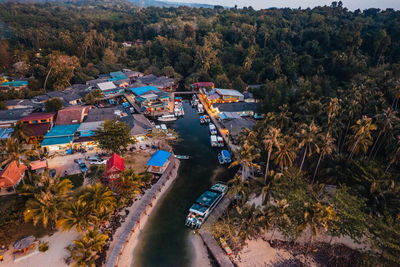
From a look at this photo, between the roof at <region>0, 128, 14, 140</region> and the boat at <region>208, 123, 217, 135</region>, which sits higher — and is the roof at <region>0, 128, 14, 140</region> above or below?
above

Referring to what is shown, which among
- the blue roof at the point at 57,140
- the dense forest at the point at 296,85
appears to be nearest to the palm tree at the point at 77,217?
the dense forest at the point at 296,85

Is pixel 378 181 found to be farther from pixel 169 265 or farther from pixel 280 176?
pixel 169 265

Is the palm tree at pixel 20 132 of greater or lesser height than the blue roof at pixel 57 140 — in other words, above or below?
above

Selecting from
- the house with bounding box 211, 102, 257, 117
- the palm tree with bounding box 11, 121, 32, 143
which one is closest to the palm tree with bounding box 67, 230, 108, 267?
the palm tree with bounding box 11, 121, 32, 143

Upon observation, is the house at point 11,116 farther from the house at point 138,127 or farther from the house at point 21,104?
the house at point 138,127

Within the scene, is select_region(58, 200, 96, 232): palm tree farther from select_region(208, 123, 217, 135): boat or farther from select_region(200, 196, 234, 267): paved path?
select_region(208, 123, 217, 135): boat

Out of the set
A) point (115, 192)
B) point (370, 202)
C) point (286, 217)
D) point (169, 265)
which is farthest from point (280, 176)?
point (115, 192)
